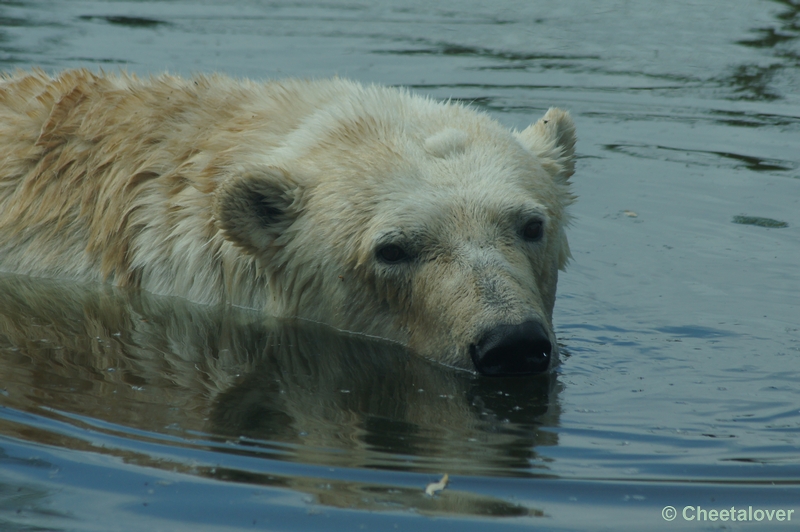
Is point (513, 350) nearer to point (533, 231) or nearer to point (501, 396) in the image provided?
point (501, 396)

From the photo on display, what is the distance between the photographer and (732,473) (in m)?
3.71

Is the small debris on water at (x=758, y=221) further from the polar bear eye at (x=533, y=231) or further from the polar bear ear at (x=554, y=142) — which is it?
the polar bear eye at (x=533, y=231)

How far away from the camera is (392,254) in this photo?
501 centimetres

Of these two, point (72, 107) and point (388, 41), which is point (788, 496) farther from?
point (388, 41)

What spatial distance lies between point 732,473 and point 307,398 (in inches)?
72.0

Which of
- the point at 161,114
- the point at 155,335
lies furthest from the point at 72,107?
the point at 155,335

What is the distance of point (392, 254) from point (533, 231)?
0.71m

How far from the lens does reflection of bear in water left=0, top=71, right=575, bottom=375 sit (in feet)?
15.9

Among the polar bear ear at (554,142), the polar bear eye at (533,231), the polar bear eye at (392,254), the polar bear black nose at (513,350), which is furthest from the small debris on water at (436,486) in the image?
the polar bear ear at (554,142)

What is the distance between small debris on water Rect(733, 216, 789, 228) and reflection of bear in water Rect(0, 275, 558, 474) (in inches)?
119

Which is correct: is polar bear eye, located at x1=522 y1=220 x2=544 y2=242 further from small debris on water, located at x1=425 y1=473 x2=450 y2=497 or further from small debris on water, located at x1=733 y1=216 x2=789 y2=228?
small debris on water, located at x1=733 y1=216 x2=789 y2=228

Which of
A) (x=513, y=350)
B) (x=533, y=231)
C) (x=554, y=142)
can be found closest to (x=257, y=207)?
(x=533, y=231)

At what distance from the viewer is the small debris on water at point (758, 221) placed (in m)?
7.08

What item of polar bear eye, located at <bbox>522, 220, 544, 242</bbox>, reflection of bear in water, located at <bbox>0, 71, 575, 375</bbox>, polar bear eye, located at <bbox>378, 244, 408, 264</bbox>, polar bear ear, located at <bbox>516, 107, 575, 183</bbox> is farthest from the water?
polar bear ear, located at <bbox>516, 107, 575, 183</bbox>
